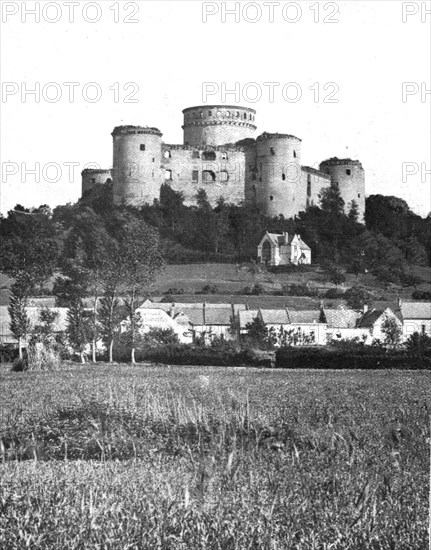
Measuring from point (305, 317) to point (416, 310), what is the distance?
6.76m

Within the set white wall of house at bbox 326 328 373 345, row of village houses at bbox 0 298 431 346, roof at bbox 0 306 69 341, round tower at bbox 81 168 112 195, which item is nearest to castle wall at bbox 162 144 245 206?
round tower at bbox 81 168 112 195

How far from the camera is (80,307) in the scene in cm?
3881

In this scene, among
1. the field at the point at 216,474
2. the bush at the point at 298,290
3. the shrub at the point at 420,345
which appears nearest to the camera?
the field at the point at 216,474

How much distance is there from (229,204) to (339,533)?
84.0 m

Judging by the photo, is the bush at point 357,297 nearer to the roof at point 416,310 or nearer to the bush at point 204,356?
the roof at point 416,310

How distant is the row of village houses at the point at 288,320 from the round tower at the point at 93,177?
34.2 metres

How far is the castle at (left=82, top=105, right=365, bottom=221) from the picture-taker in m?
90.3

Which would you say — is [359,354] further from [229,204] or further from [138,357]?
[229,204]

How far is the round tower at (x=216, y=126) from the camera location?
9569 centimetres

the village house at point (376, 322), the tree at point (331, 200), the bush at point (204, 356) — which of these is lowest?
the bush at point (204, 356)

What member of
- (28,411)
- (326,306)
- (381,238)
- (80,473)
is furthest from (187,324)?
(80,473)

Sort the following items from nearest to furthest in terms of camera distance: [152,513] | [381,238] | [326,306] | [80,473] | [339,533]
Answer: [339,533], [152,513], [80,473], [326,306], [381,238]

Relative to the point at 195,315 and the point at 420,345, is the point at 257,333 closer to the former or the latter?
the point at 195,315

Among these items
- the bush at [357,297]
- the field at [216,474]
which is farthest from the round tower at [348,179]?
the field at [216,474]
